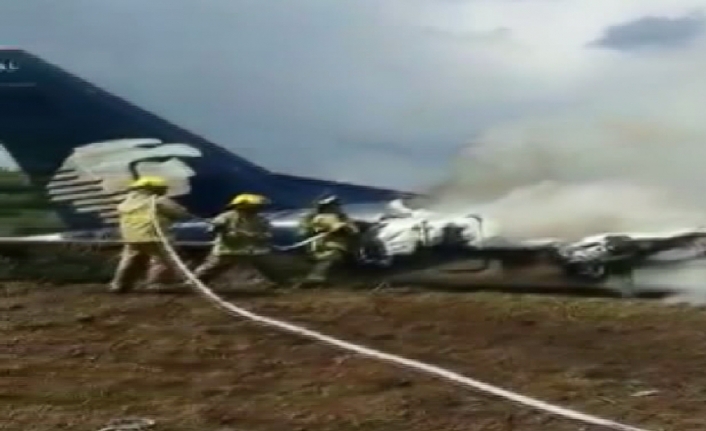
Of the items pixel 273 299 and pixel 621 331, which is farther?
pixel 273 299

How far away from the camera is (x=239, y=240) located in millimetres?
13289

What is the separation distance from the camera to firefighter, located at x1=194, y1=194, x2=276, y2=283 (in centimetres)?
1316

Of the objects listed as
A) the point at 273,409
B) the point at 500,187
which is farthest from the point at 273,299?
the point at 273,409

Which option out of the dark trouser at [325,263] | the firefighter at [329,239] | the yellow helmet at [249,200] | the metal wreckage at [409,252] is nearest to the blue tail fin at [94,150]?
the yellow helmet at [249,200]

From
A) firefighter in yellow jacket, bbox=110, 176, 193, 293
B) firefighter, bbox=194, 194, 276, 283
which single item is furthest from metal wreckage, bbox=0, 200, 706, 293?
firefighter in yellow jacket, bbox=110, 176, 193, 293

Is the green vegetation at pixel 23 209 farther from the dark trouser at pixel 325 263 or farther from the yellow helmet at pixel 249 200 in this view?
the dark trouser at pixel 325 263

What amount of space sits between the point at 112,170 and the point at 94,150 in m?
0.29

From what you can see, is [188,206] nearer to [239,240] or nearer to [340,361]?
[239,240]

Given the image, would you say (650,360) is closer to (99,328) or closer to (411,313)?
(411,313)

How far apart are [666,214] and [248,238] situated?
3834 mm

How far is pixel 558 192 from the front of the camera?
43.8ft

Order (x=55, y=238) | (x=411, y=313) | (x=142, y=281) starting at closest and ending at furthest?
(x=411, y=313)
(x=142, y=281)
(x=55, y=238)

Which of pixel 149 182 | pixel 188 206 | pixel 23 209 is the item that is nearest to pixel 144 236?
pixel 149 182

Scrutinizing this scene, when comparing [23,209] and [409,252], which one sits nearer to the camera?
[409,252]
